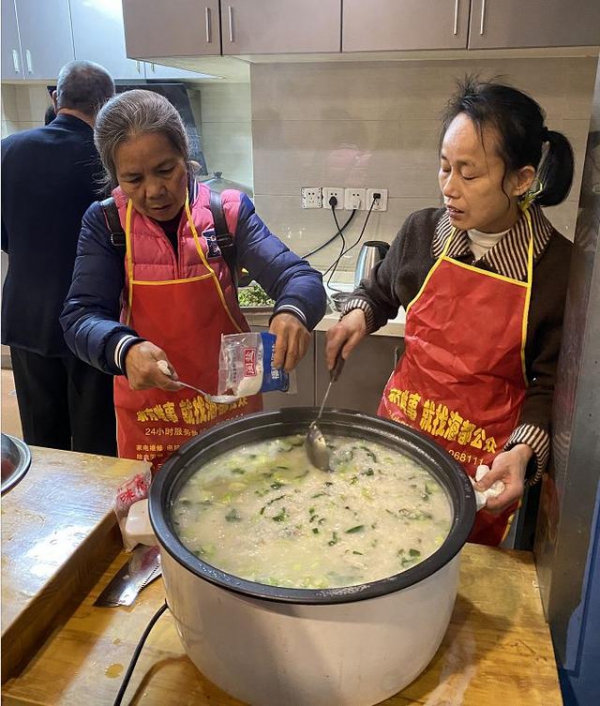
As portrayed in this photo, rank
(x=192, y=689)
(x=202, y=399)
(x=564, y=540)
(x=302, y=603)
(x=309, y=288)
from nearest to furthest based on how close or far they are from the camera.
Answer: (x=302, y=603), (x=192, y=689), (x=564, y=540), (x=309, y=288), (x=202, y=399)

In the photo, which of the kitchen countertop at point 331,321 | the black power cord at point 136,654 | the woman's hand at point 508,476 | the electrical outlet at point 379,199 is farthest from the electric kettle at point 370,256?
the black power cord at point 136,654

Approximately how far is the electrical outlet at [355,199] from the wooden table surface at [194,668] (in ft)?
6.76

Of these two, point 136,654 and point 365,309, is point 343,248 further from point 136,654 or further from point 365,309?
point 136,654

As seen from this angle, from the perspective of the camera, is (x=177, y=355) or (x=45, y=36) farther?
(x=45, y=36)

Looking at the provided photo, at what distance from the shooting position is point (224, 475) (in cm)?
99

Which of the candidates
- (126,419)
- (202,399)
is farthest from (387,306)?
(126,419)

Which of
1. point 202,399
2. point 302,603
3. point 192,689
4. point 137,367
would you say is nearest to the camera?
point 302,603

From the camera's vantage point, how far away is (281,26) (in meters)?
2.18

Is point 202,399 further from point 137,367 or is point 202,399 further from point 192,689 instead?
point 192,689

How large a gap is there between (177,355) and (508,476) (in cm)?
91

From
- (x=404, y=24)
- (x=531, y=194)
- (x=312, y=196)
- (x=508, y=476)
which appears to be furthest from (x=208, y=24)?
(x=508, y=476)

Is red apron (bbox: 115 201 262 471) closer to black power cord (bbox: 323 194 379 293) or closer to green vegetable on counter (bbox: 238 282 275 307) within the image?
green vegetable on counter (bbox: 238 282 275 307)

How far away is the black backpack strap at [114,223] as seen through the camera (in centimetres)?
145

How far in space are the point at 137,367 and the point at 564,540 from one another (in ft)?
2.52
